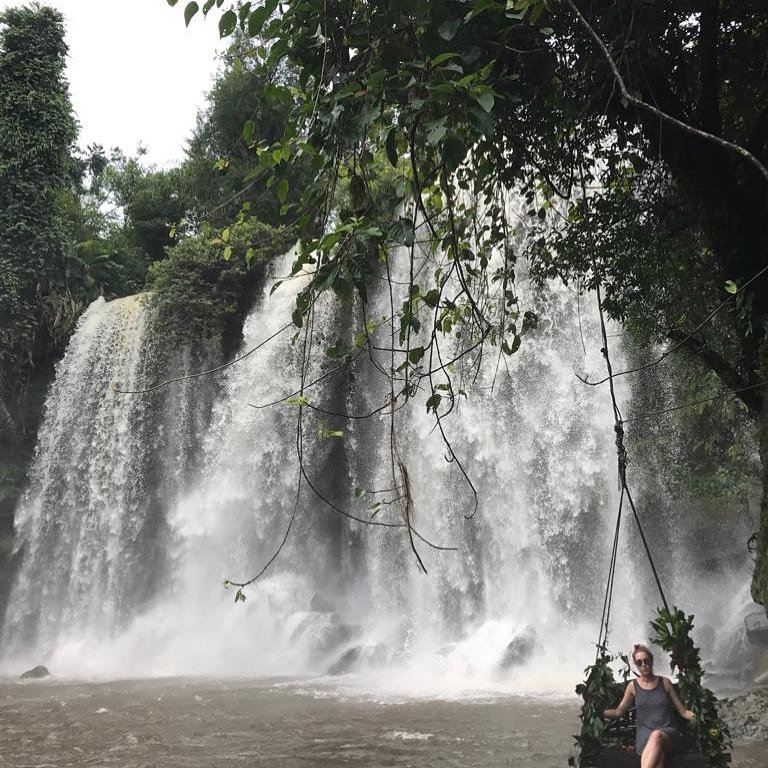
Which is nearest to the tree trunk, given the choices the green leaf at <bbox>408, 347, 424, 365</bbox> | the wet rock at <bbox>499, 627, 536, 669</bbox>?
the green leaf at <bbox>408, 347, 424, 365</bbox>

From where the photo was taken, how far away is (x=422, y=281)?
48.1 ft

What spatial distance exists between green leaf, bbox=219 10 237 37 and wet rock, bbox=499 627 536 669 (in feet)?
32.9

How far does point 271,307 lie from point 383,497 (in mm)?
5423

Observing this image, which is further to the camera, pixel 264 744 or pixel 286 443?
pixel 286 443

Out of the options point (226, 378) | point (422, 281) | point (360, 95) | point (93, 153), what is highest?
point (93, 153)

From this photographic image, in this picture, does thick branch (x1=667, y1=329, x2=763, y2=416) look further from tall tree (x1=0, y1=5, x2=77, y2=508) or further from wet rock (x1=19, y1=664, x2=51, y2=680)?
tall tree (x1=0, y1=5, x2=77, y2=508)

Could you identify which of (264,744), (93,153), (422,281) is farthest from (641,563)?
(93,153)

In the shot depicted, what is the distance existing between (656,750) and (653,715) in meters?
0.23

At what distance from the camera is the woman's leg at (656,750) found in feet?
14.1

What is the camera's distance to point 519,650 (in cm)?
1141

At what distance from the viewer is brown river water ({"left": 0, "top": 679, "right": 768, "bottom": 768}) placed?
6930 millimetres

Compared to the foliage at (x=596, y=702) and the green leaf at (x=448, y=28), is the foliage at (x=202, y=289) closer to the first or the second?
the foliage at (x=596, y=702)

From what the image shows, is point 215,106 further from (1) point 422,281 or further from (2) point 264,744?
(2) point 264,744

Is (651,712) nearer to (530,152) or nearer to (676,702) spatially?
(676,702)
